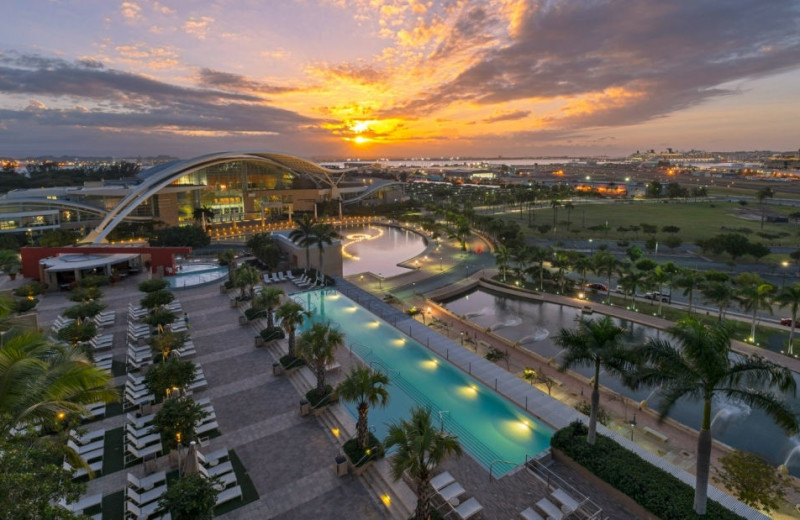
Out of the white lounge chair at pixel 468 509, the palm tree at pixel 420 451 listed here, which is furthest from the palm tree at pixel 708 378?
the palm tree at pixel 420 451

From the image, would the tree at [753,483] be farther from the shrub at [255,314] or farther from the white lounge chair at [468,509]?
the shrub at [255,314]

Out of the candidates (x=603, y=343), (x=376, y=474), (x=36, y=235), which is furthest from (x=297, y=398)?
(x=36, y=235)

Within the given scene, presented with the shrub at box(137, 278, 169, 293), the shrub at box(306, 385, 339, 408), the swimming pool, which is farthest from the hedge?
the swimming pool

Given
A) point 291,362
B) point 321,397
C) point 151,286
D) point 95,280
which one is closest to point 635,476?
point 321,397

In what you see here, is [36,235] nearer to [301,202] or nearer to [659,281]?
[301,202]

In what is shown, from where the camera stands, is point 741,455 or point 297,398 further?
point 297,398

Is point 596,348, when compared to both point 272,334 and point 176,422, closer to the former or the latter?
point 176,422

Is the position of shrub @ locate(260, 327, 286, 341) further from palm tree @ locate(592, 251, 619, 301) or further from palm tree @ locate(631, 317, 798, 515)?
palm tree @ locate(592, 251, 619, 301)
